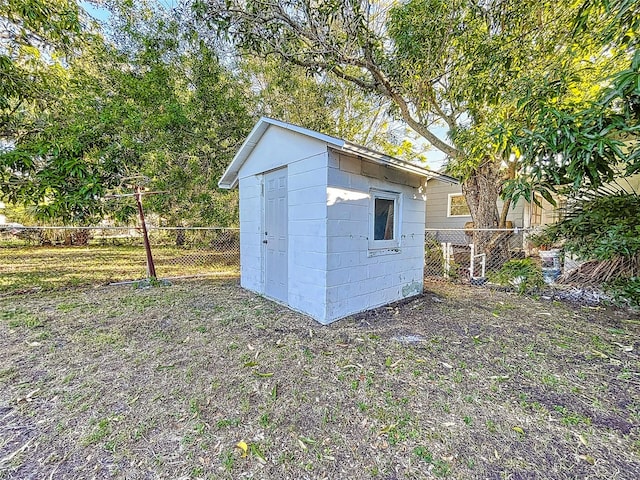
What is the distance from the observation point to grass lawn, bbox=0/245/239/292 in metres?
6.09

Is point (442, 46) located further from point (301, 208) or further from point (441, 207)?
point (441, 207)

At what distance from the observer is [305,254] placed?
13.1ft

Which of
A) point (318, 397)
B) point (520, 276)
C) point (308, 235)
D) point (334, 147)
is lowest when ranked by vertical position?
point (318, 397)

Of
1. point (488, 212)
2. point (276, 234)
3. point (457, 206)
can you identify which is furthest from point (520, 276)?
point (457, 206)

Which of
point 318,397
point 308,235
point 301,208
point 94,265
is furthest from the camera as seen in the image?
point 94,265

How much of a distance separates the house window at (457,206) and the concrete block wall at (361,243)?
5.92 meters

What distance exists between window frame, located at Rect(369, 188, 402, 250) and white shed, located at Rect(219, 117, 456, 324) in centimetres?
2

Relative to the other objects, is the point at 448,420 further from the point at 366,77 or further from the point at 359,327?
the point at 366,77

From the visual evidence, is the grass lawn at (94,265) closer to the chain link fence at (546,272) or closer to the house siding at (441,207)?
the chain link fence at (546,272)

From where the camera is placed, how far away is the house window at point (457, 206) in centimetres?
1005

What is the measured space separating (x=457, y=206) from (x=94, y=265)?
1137 centimetres

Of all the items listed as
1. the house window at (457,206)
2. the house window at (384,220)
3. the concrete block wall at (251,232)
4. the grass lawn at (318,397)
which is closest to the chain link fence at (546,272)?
the grass lawn at (318,397)

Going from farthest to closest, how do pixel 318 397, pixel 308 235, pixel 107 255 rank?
pixel 107 255 → pixel 308 235 → pixel 318 397

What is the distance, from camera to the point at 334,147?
355cm
